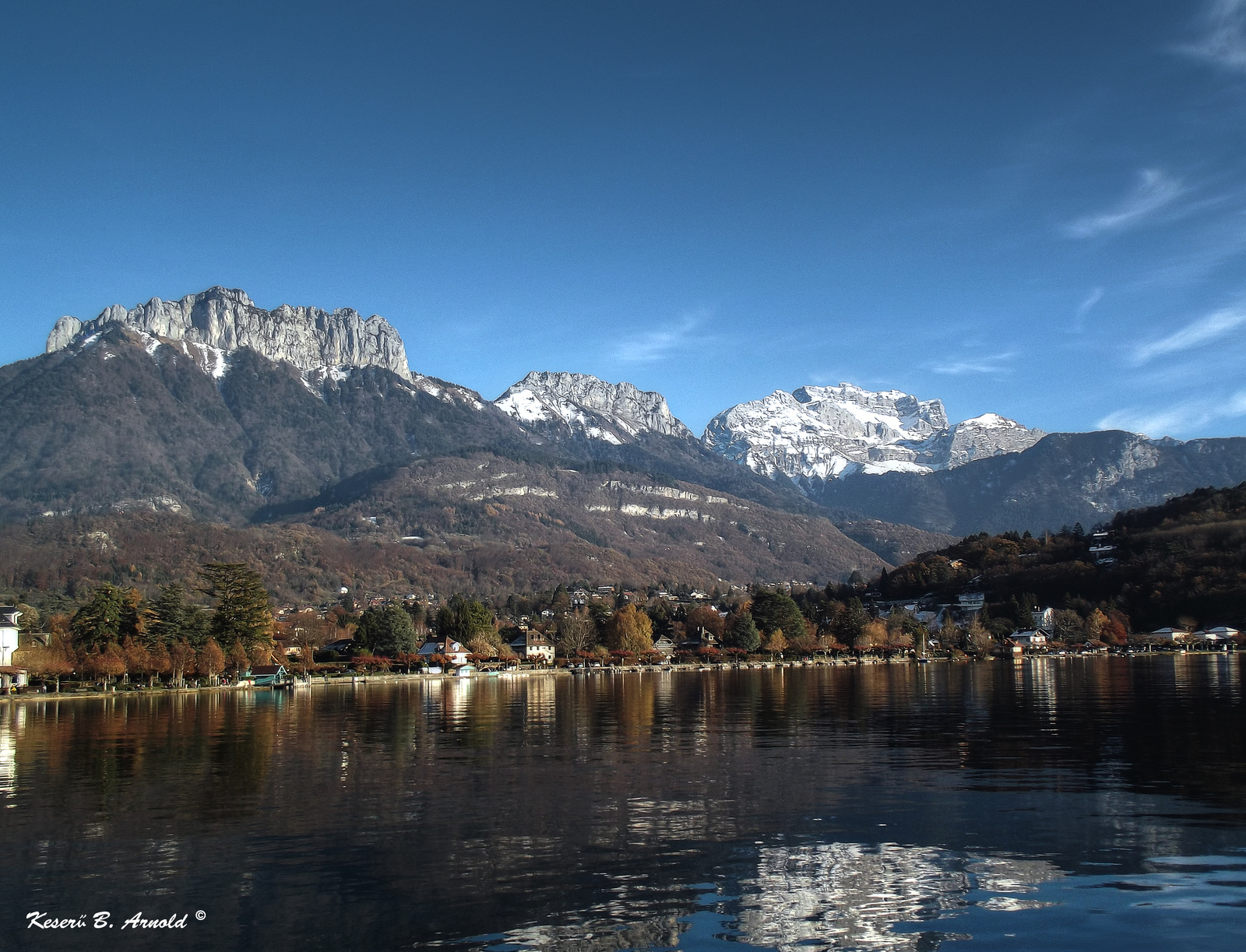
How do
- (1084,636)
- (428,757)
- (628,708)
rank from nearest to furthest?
(428,757) < (628,708) < (1084,636)

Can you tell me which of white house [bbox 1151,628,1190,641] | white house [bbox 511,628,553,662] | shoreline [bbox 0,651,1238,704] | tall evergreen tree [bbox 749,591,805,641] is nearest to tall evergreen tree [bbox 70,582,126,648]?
shoreline [bbox 0,651,1238,704]

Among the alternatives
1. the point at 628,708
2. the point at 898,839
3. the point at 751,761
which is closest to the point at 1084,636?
the point at 628,708

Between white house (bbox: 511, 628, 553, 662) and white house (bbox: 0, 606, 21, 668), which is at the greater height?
white house (bbox: 0, 606, 21, 668)

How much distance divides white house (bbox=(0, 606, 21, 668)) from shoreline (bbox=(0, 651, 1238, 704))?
14.1m

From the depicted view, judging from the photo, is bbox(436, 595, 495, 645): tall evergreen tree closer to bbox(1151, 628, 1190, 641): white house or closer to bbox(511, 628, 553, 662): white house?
bbox(511, 628, 553, 662): white house

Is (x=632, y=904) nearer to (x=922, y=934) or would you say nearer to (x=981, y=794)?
(x=922, y=934)

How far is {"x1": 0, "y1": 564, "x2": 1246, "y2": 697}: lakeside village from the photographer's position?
10381 cm

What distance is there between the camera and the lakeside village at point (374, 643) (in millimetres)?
103812

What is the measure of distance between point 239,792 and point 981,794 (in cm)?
2379

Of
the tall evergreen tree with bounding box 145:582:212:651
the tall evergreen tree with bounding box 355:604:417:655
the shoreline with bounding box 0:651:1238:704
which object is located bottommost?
the shoreline with bounding box 0:651:1238:704

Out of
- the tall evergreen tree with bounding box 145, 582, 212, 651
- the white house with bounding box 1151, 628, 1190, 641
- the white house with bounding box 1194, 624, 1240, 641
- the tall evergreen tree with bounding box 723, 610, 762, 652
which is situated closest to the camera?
the tall evergreen tree with bounding box 145, 582, 212, 651

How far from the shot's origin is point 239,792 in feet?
107

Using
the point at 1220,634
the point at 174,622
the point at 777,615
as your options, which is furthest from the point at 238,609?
the point at 1220,634

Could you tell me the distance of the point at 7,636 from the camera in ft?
348
